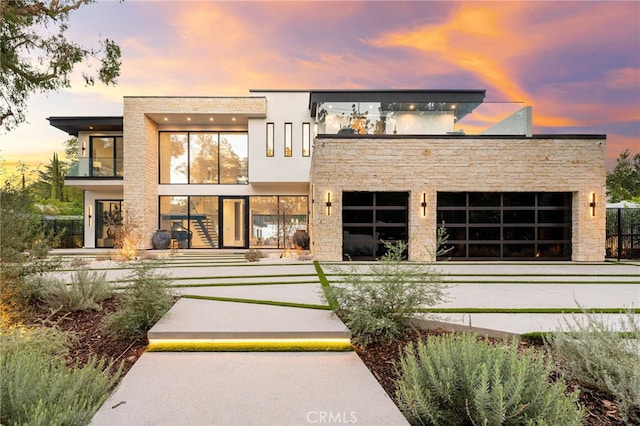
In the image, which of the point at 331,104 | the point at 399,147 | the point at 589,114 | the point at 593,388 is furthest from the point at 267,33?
the point at 589,114

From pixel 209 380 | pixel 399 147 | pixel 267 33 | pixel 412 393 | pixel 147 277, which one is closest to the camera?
pixel 412 393

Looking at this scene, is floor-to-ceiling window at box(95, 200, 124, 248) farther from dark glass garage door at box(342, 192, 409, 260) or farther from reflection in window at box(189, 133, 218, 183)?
dark glass garage door at box(342, 192, 409, 260)

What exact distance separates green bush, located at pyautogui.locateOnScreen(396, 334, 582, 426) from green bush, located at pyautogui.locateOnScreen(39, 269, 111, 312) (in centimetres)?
463

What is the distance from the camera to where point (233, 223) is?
628 inches

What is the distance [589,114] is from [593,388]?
17.8 m

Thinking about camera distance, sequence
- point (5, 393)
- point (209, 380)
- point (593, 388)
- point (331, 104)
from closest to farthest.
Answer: point (5, 393) < point (593, 388) < point (209, 380) < point (331, 104)

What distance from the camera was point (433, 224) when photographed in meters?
10.6

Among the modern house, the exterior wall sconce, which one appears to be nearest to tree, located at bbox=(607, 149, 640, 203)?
the exterior wall sconce

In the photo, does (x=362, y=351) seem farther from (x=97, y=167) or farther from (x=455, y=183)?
(x=97, y=167)

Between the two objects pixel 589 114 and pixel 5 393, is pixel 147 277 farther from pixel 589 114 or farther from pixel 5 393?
pixel 589 114

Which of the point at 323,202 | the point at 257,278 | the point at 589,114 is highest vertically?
the point at 589,114

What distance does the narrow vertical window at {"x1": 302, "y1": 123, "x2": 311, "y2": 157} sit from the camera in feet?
49.2

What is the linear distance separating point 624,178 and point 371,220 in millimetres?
21475

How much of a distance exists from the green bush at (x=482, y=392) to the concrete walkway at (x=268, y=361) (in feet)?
1.07
